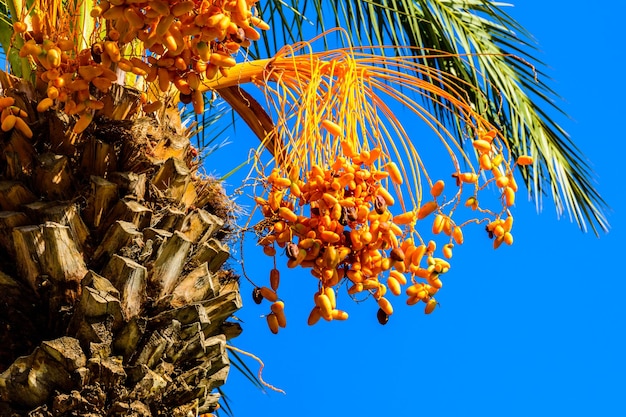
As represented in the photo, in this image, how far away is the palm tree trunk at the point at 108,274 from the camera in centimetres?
236

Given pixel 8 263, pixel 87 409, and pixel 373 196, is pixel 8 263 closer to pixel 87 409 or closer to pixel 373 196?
pixel 87 409

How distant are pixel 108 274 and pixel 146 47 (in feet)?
2.03

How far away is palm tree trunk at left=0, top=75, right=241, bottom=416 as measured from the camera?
236cm

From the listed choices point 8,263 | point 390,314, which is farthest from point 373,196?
point 8,263

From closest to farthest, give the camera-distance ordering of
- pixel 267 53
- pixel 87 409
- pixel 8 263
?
pixel 87 409 → pixel 8 263 → pixel 267 53

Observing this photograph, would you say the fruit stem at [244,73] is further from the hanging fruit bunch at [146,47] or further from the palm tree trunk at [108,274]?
the hanging fruit bunch at [146,47]

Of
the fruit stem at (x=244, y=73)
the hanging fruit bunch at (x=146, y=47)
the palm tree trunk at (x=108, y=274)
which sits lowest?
the palm tree trunk at (x=108, y=274)

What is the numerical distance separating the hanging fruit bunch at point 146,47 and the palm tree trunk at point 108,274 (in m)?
0.13

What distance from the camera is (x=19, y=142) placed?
260cm

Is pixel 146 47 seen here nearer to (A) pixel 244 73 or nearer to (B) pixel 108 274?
(B) pixel 108 274

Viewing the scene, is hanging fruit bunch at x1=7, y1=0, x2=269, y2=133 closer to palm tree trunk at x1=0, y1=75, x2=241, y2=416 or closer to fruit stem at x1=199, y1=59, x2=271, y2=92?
palm tree trunk at x1=0, y1=75, x2=241, y2=416

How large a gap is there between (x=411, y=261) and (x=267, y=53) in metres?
Result: 1.67

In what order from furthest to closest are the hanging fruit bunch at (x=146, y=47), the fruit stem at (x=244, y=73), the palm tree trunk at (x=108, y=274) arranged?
the fruit stem at (x=244, y=73) < the palm tree trunk at (x=108, y=274) < the hanging fruit bunch at (x=146, y=47)

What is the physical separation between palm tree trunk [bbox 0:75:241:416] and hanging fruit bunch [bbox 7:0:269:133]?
0.43ft
